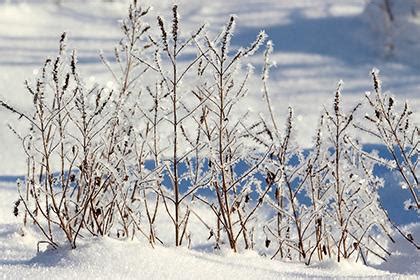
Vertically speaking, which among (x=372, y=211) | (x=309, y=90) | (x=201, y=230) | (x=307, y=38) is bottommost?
(x=201, y=230)

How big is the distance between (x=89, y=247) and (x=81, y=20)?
1158 cm

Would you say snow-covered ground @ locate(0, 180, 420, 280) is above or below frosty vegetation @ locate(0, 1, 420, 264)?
below

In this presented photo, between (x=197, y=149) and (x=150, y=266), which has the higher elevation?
(x=197, y=149)

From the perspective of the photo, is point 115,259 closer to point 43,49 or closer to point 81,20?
point 43,49

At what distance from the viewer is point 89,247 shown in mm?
2814

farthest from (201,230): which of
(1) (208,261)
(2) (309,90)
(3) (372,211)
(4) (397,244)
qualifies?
(2) (309,90)

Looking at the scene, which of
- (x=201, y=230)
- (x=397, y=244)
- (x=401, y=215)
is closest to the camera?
(x=397, y=244)

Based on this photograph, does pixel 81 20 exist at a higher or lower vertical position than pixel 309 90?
higher

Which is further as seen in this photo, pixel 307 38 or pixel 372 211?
→ pixel 307 38

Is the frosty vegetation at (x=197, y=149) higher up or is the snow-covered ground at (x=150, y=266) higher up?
the frosty vegetation at (x=197, y=149)

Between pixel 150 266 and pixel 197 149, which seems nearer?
pixel 150 266

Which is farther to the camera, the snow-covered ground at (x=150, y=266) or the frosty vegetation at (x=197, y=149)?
the frosty vegetation at (x=197, y=149)

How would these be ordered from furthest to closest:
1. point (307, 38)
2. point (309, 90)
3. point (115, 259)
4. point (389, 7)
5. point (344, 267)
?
point (307, 38)
point (389, 7)
point (309, 90)
point (344, 267)
point (115, 259)

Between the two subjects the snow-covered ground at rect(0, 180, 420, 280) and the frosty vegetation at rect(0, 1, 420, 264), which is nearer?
the snow-covered ground at rect(0, 180, 420, 280)
